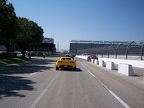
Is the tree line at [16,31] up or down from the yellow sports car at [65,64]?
up

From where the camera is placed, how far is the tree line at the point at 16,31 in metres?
45.7

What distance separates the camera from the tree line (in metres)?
45.7

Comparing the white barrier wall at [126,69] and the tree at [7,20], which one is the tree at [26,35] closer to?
the tree at [7,20]

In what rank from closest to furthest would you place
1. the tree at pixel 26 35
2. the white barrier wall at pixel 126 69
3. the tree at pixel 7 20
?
1. the white barrier wall at pixel 126 69
2. the tree at pixel 7 20
3. the tree at pixel 26 35

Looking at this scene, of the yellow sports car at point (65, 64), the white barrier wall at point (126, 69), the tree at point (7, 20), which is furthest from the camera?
the tree at point (7, 20)

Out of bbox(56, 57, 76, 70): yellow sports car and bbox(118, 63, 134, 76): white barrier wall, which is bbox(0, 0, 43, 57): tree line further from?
bbox(118, 63, 134, 76): white barrier wall

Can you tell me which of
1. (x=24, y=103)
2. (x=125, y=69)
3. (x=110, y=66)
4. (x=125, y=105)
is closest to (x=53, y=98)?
(x=24, y=103)

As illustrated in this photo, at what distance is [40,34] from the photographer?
8844 cm

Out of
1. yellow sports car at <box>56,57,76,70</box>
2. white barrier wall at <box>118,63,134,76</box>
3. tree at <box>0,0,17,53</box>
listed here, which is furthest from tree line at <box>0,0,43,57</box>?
white barrier wall at <box>118,63,134,76</box>

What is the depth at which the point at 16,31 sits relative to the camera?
51281 millimetres

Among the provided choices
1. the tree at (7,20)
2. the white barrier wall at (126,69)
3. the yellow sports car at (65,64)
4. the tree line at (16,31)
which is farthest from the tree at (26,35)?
the white barrier wall at (126,69)

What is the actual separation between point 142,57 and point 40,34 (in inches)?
2026

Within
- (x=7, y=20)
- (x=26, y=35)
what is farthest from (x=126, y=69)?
(x=26, y=35)

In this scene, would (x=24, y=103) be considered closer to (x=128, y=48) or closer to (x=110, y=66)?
(x=110, y=66)
